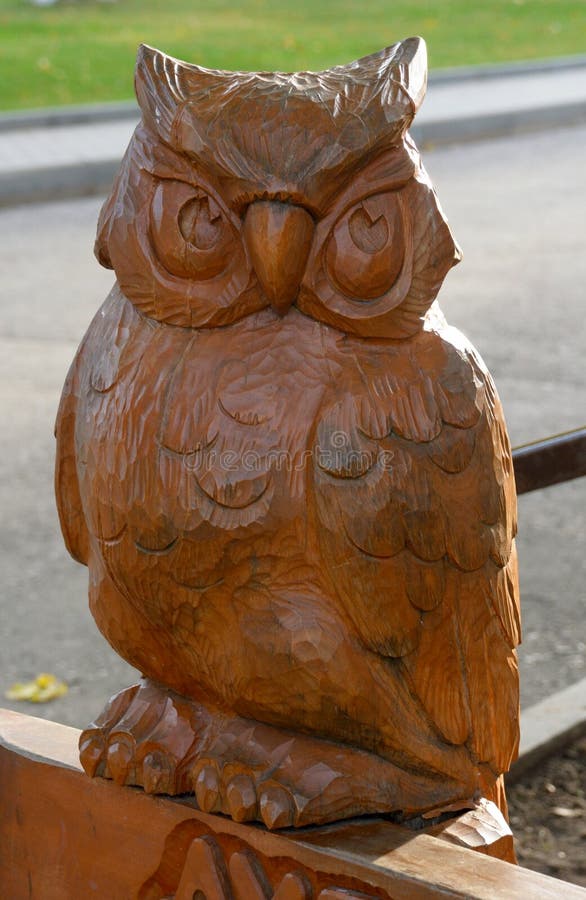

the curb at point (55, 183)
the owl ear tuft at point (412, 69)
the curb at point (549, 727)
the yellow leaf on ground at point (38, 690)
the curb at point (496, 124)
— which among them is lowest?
the curb at point (496, 124)

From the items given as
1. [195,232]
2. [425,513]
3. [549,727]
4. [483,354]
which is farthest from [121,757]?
[483,354]

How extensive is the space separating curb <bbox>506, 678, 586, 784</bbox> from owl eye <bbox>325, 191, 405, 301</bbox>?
1854 millimetres

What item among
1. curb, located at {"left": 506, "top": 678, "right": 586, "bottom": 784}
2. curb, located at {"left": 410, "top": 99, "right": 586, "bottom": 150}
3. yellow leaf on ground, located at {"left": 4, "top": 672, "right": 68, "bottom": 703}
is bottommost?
curb, located at {"left": 410, "top": 99, "right": 586, "bottom": 150}

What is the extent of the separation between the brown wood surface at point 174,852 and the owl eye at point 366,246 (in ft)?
1.66

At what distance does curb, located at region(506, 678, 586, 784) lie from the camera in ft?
9.68

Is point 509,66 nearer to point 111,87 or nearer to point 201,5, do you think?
point 111,87

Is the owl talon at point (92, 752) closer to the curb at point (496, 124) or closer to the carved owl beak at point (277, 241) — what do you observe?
the carved owl beak at point (277, 241)

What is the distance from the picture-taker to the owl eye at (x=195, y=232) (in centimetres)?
124

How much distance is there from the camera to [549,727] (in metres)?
3.03

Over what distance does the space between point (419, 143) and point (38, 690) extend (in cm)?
772

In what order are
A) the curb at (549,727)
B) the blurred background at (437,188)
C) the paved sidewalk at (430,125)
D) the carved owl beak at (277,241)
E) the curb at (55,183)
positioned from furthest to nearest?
the paved sidewalk at (430,125) < the curb at (55,183) < the blurred background at (437,188) < the curb at (549,727) < the carved owl beak at (277,241)

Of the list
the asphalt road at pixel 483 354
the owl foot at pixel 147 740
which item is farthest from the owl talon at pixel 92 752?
the asphalt road at pixel 483 354

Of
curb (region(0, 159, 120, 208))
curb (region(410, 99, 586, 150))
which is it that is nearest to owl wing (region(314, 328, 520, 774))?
curb (region(0, 159, 120, 208))

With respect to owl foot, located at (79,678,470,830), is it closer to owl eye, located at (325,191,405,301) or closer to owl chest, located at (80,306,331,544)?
owl chest, located at (80,306,331,544)
